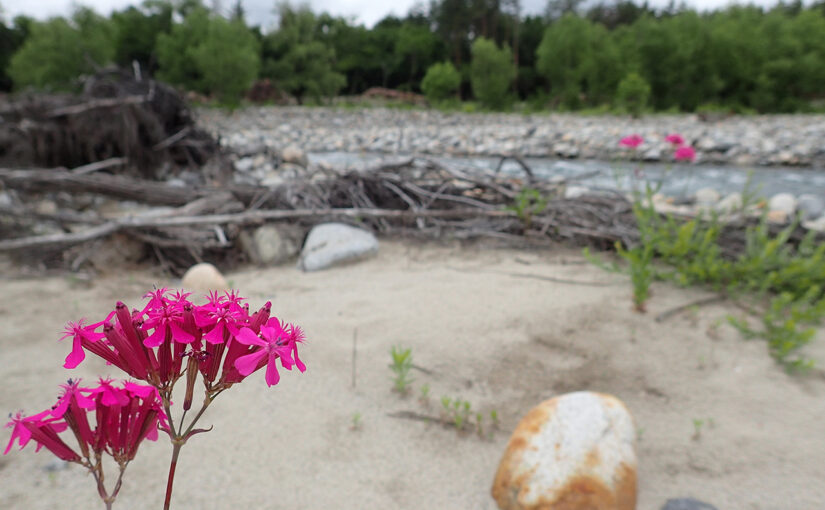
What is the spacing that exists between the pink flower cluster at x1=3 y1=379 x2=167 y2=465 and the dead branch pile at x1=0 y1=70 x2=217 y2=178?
6948 mm

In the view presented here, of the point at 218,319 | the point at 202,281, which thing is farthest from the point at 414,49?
the point at 218,319

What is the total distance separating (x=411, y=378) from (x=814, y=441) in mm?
1733

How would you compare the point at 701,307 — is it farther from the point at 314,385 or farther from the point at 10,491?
the point at 10,491

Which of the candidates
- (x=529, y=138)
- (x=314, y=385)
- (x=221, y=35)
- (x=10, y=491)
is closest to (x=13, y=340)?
(x=10, y=491)

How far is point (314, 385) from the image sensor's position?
2.72 meters

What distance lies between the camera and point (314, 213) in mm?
4922

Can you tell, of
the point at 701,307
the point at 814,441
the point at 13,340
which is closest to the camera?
the point at 814,441

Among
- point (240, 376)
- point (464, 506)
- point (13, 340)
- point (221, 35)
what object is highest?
point (221, 35)

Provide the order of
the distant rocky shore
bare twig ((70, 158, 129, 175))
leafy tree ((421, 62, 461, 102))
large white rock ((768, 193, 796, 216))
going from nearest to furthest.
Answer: bare twig ((70, 158, 129, 175)) < large white rock ((768, 193, 796, 216)) < the distant rocky shore < leafy tree ((421, 62, 461, 102))

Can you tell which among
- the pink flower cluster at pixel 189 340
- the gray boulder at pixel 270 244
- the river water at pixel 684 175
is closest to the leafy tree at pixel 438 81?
the river water at pixel 684 175

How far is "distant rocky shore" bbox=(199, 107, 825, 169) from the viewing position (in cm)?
1460

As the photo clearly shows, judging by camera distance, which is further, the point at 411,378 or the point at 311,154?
the point at 311,154

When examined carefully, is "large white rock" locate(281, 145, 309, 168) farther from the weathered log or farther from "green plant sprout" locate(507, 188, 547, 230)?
"green plant sprout" locate(507, 188, 547, 230)

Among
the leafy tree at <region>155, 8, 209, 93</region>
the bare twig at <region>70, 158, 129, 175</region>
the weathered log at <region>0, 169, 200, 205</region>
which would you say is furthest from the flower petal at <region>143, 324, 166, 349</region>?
the leafy tree at <region>155, 8, 209, 93</region>
